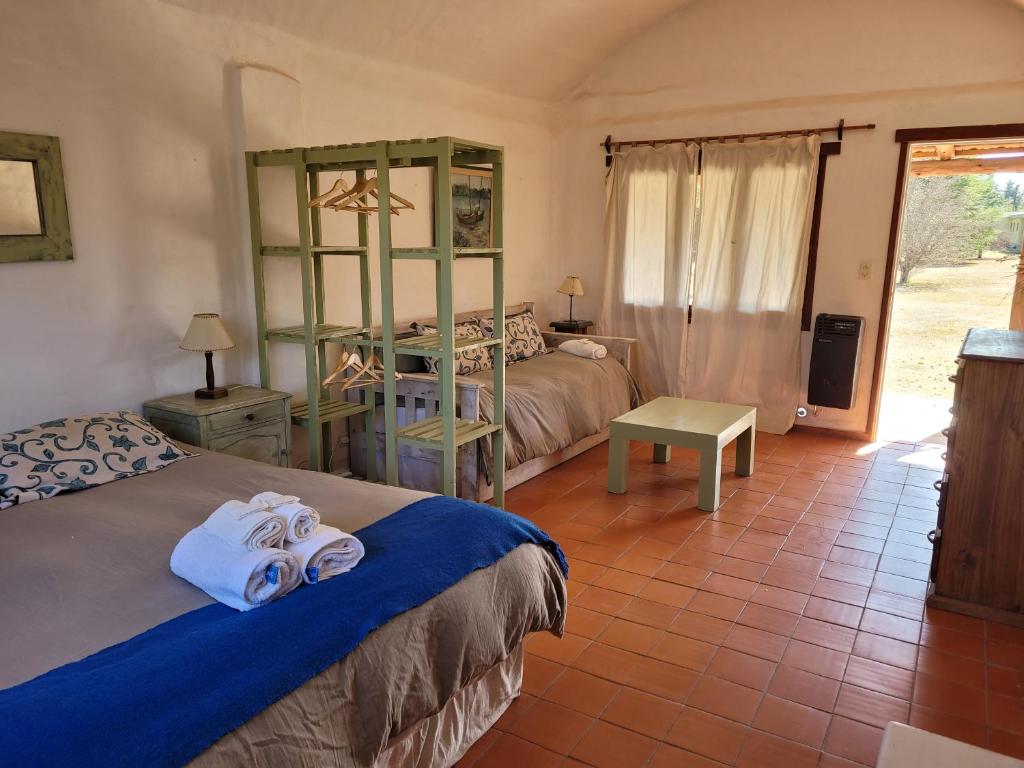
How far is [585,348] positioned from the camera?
17.9ft

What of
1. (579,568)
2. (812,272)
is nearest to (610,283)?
(812,272)

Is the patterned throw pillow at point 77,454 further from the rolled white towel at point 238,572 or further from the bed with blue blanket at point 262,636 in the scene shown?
the rolled white towel at point 238,572

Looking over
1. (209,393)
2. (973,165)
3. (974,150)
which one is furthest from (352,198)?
(973,165)

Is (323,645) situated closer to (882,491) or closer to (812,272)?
(882,491)

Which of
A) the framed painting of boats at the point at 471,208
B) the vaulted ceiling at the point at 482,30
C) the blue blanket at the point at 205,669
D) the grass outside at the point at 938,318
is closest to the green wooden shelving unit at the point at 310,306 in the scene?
the vaulted ceiling at the point at 482,30

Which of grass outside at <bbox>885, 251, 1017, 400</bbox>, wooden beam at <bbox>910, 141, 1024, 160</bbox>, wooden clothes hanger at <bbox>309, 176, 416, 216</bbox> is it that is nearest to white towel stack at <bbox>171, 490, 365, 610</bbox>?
wooden clothes hanger at <bbox>309, 176, 416, 216</bbox>

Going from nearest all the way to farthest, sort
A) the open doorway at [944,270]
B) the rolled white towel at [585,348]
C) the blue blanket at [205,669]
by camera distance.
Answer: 1. the blue blanket at [205,669]
2. the rolled white towel at [585,348]
3. the open doorway at [944,270]

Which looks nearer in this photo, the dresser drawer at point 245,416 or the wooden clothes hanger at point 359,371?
the dresser drawer at point 245,416

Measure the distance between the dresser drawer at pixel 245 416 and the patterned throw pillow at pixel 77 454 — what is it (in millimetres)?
263

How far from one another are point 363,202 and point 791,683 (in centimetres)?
289

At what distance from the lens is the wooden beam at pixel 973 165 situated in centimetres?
→ 581

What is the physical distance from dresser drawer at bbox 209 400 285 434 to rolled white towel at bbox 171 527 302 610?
4.60 feet

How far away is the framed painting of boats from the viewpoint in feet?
17.0

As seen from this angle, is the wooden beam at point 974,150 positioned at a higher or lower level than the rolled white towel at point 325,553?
higher
